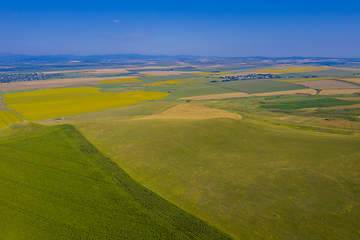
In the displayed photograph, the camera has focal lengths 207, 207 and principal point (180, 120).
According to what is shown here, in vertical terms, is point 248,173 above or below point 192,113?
below

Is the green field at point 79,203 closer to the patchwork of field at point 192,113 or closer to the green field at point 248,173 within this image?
the green field at point 248,173

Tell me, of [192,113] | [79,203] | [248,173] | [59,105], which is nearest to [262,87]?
[192,113]

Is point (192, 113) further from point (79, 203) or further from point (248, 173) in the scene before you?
point (79, 203)

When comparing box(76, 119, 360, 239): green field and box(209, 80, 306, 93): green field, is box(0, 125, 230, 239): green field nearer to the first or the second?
box(76, 119, 360, 239): green field

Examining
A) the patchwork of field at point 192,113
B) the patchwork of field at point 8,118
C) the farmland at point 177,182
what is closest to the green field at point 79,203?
the farmland at point 177,182

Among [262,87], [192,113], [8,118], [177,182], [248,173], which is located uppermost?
[262,87]
